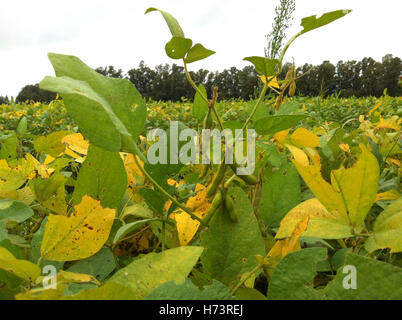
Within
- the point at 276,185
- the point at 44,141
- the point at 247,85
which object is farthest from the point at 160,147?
the point at 247,85

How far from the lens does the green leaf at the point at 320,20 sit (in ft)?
1.16

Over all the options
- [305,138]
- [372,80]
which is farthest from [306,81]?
[305,138]

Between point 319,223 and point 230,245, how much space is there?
0.09m

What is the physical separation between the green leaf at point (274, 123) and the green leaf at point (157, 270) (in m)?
0.21

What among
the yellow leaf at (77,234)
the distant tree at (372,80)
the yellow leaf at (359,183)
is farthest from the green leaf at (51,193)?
the distant tree at (372,80)

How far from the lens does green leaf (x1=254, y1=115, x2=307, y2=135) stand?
42 cm

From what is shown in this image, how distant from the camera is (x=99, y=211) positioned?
0.33 m

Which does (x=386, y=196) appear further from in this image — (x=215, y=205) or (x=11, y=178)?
(x=11, y=178)

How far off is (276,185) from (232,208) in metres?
Result: 0.14

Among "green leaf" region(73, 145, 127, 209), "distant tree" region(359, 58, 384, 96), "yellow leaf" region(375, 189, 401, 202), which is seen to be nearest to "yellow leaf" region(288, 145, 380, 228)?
"yellow leaf" region(375, 189, 401, 202)

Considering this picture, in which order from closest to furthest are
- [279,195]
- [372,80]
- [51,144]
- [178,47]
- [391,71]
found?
[178,47], [279,195], [51,144], [391,71], [372,80]

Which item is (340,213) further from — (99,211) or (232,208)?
(99,211)

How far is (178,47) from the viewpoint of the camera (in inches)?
13.4

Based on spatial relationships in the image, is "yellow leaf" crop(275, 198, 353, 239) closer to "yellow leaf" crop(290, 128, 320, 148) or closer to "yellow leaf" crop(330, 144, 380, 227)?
"yellow leaf" crop(330, 144, 380, 227)
